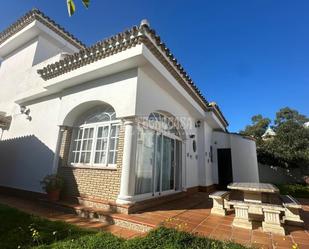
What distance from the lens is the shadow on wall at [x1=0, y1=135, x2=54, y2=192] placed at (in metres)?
7.78

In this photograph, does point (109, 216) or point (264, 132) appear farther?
point (264, 132)

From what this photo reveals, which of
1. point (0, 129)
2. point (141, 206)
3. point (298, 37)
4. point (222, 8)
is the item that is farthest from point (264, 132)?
point (0, 129)

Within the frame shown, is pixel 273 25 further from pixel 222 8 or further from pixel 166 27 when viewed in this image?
pixel 166 27

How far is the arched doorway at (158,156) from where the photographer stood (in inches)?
251

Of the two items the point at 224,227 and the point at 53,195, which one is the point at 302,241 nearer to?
the point at 224,227

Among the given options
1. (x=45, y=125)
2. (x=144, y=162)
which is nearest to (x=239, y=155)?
(x=144, y=162)

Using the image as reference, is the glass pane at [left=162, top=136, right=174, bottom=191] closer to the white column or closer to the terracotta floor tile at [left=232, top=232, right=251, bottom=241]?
the white column

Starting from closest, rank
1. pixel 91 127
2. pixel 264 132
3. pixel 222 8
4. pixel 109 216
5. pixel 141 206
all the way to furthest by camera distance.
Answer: pixel 109 216 → pixel 141 206 → pixel 91 127 → pixel 222 8 → pixel 264 132

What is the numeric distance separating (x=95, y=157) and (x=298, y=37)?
998cm

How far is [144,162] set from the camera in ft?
21.4

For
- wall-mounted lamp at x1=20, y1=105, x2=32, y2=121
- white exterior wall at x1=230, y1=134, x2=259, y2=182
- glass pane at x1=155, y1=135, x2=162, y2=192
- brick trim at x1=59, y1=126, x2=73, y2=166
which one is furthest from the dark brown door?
wall-mounted lamp at x1=20, y1=105, x2=32, y2=121

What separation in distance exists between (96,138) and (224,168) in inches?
379

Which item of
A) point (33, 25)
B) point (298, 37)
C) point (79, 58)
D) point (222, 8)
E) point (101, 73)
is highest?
point (33, 25)

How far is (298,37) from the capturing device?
792 cm
